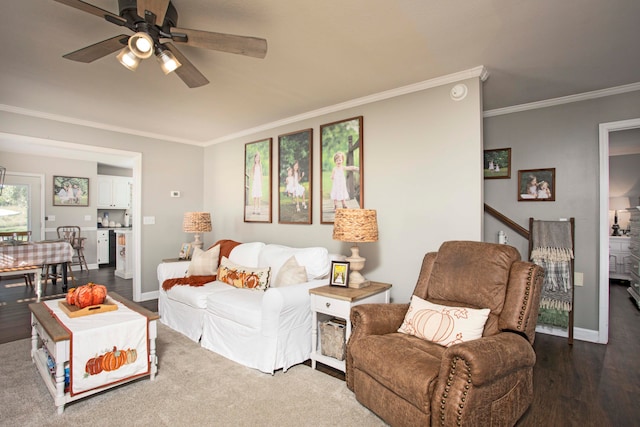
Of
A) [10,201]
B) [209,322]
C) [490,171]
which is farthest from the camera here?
[10,201]

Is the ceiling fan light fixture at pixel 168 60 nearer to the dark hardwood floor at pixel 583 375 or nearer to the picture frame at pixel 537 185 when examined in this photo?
the dark hardwood floor at pixel 583 375

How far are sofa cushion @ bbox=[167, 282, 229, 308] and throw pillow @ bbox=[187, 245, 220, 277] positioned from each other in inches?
13.1

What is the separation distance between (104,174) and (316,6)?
26.6 ft

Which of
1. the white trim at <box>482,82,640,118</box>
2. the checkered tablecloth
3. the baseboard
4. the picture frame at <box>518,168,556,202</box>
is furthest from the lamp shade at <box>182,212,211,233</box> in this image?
the baseboard

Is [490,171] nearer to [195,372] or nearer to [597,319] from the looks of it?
[597,319]

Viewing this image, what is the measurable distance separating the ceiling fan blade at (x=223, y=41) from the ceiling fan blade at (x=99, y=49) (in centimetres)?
30

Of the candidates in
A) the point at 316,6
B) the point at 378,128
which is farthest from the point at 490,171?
the point at 316,6

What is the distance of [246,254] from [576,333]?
353 centimetres

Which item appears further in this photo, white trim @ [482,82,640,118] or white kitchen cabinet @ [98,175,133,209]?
white kitchen cabinet @ [98,175,133,209]

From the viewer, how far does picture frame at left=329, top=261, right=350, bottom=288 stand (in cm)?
281

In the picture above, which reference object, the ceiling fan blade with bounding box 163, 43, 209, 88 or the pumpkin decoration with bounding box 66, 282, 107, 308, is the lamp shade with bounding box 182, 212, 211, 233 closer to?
the pumpkin decoration with bounding box 66, 282, 107, 308

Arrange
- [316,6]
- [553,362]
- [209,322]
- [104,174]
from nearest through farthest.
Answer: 1. [316,6]
2. [553,362]
3. [209,322]
4. [104,174]

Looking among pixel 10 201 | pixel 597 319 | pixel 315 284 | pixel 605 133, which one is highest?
pixel 605 133

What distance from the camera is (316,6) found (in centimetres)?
190
